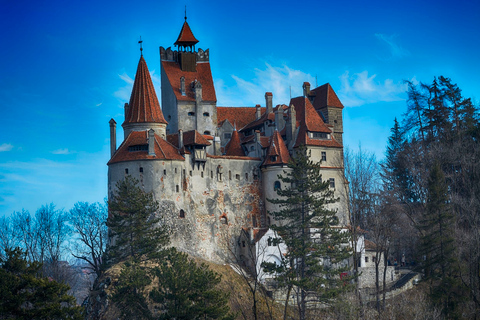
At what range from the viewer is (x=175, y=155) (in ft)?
209

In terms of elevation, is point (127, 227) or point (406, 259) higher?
point (127, 227)

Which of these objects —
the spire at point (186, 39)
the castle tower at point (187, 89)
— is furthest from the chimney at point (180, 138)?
the spire at point (186, 39)

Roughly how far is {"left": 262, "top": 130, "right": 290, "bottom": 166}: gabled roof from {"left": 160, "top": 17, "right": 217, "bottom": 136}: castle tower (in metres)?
8.07

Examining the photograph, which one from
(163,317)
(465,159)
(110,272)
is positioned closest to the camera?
(163,317)

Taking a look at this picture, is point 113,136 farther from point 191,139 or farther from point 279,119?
point 279,119

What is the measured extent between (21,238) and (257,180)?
2691 cm

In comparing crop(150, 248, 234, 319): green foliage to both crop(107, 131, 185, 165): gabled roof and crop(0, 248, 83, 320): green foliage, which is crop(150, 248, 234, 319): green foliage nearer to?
crop(0, 248, 83, 320): green foliage

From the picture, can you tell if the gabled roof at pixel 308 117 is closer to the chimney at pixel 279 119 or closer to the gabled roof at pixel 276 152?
the chimney at pixel 279 119

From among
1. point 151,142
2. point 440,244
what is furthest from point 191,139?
point 440,244

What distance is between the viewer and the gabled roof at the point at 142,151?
204ft

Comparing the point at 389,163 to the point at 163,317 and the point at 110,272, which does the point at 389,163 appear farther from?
the point at 163,317

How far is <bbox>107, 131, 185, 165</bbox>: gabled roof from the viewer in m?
62.3

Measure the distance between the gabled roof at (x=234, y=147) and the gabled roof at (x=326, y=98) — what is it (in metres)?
10.3

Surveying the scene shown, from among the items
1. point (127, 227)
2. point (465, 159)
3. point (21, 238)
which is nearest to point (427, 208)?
point (465, 159)
